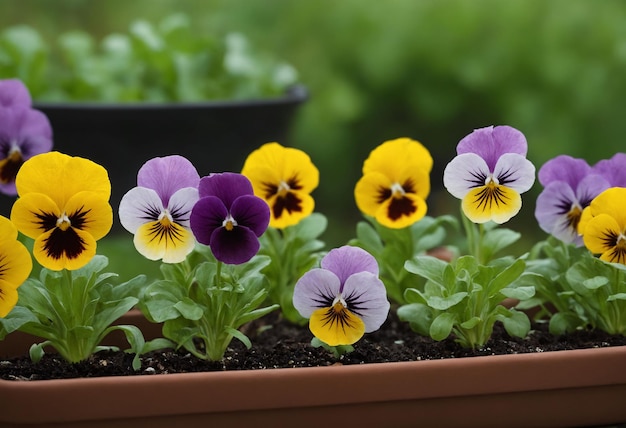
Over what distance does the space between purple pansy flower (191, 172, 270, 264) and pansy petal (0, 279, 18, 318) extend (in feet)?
0.53

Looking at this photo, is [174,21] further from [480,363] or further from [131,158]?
[480,363]

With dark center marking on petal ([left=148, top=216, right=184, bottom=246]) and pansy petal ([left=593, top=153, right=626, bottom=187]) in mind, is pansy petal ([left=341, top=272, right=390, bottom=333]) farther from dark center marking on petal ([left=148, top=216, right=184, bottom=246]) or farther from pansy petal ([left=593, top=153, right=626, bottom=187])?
pansy petal ([left=593, top=153, right=626, bottom=187])

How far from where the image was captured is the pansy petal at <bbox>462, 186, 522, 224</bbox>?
835 mm

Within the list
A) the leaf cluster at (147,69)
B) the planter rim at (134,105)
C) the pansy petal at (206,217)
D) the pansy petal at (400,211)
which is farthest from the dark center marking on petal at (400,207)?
the leaf cluster at (147,69)

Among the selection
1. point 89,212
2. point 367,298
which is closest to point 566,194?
point 367,298

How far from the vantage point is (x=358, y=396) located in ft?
2.57

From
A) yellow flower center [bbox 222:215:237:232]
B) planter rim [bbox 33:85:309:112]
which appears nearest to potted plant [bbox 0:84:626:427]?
yellow flower center [bbox 222:215:237:232]

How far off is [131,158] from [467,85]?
0.70m

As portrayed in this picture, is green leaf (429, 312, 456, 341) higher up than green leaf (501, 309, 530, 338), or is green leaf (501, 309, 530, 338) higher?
green leaf (501, 309, 530, 338)

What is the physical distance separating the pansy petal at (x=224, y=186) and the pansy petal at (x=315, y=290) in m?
0.10

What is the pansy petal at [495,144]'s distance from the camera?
85 centimetres

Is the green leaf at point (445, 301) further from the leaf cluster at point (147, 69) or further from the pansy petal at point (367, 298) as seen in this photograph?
the leaf cluster at point (147, 69)

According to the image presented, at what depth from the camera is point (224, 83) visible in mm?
1522

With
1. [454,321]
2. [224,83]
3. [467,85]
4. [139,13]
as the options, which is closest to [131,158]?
[224,83]
